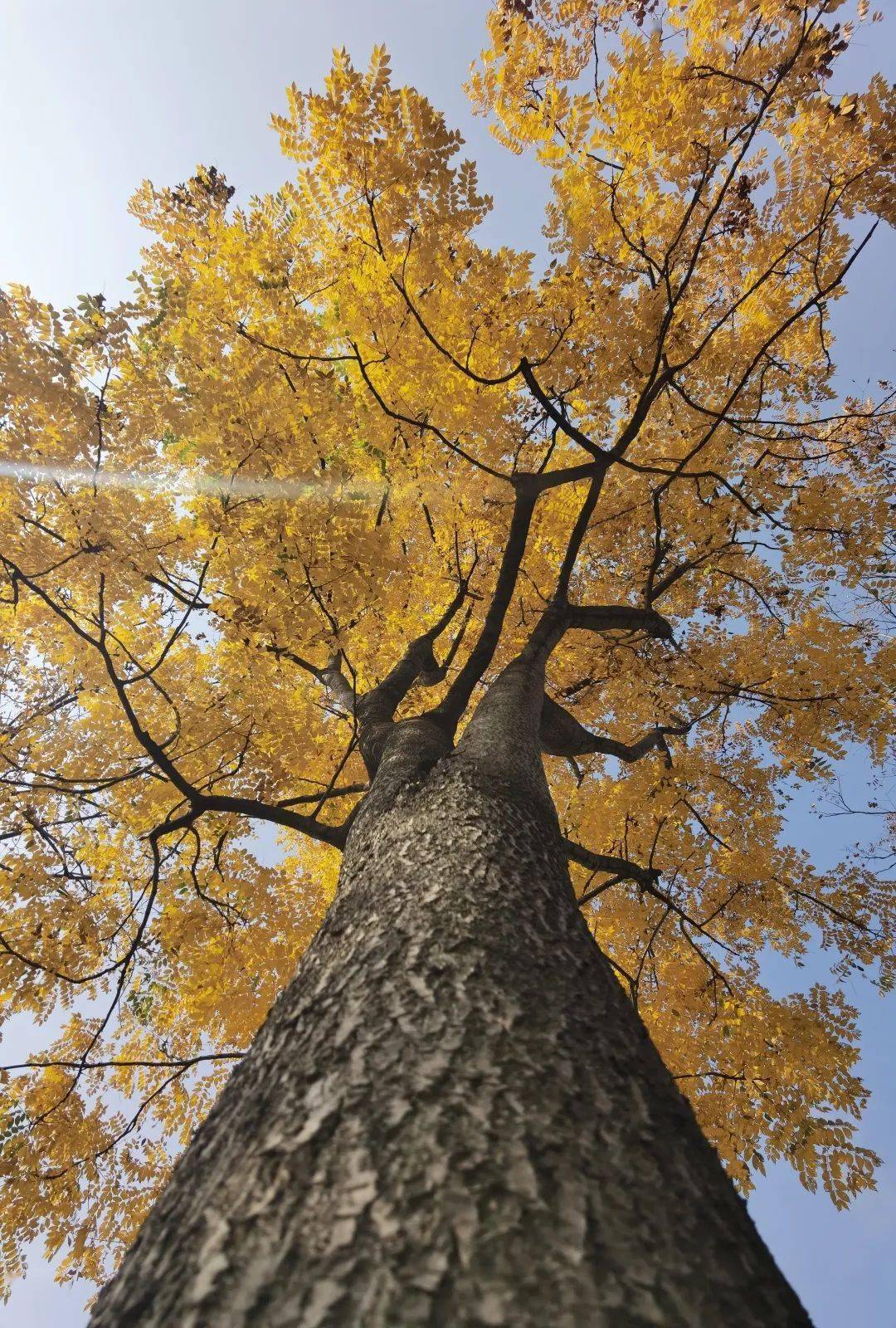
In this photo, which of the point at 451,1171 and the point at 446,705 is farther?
the point at 446,705

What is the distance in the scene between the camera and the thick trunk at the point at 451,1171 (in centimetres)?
74

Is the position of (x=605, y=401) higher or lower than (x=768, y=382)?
lower

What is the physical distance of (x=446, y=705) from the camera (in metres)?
4.20

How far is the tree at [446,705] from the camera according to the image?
0.94 metres

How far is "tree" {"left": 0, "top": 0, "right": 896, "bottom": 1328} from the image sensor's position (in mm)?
936

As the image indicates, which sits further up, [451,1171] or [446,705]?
[446,705]

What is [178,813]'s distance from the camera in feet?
16.5

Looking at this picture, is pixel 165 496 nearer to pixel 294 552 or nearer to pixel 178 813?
pixel 294 552

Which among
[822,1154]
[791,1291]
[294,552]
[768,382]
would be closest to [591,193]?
[768,382]

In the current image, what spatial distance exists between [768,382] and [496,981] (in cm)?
683

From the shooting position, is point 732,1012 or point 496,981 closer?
point 496,981

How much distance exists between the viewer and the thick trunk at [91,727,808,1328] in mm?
739

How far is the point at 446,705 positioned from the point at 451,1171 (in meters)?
3.34

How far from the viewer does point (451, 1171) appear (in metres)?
0.89
